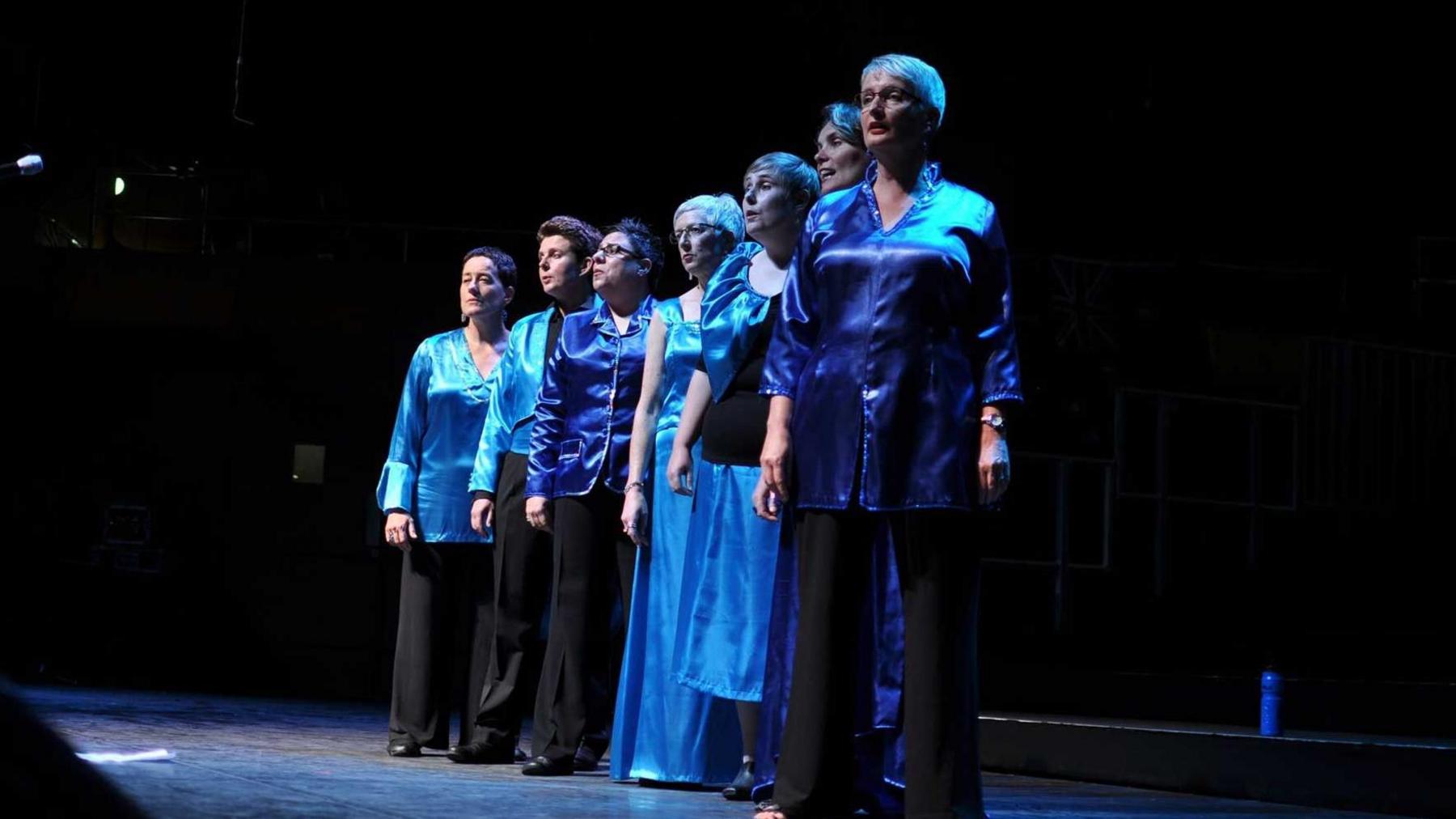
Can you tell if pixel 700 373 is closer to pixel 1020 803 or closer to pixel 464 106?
pixel 1020 803

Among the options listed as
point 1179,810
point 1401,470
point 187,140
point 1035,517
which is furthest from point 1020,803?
point 187,140

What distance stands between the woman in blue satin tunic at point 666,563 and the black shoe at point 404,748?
31.1 inches

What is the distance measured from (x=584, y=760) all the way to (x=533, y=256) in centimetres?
495

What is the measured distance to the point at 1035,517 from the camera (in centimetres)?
703

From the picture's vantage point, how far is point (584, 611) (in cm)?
400

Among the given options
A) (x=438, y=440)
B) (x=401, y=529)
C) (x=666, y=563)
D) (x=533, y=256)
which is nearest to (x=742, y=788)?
(x=666, y=563)

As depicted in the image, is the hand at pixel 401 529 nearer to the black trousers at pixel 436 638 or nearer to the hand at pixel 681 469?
the black trousers at pixel 436 638

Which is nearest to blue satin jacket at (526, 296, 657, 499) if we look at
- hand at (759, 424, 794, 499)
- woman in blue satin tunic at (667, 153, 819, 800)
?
woman in blue satin tunic at (667, 153, 819, 800)

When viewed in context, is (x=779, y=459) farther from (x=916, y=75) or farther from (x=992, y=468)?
(x=916, y=75)

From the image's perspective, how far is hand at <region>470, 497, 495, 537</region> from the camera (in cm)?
436

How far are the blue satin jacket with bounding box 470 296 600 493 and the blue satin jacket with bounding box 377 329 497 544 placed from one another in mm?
74

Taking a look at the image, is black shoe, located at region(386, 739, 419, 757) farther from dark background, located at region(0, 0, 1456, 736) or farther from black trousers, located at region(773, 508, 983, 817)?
dark background, located at region(0, 0, 1456, 736)

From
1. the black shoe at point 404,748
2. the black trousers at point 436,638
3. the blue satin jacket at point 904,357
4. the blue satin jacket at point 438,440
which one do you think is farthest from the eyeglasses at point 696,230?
the black shoe at point 404,748

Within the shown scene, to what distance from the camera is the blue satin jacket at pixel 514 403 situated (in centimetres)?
439
